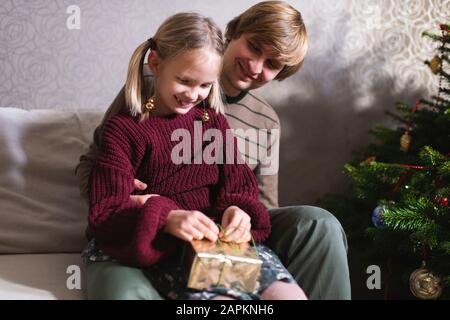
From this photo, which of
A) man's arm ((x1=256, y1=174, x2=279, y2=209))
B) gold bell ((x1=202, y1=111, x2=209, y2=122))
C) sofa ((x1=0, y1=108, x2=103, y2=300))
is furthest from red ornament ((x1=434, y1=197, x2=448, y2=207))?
sofa ((x1=0, y1=108, x2=103, y2=300))

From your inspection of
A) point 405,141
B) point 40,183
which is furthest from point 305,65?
point 40,183

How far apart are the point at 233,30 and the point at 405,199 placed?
2.32ft

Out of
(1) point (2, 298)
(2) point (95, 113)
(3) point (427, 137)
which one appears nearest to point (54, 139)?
(2) point (95, 113)

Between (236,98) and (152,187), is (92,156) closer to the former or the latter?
(152,187)

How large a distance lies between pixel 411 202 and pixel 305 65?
0.76 m

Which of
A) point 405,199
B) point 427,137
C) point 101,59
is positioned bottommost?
point 405,199

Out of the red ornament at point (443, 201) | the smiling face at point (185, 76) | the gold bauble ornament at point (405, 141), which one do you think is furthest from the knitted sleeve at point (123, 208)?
the gold bauble ornament at point (405, 141)

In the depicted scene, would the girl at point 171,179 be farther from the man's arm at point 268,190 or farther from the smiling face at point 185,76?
the man's arm at point 268,190

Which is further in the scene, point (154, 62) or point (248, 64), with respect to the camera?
point (248, 64)

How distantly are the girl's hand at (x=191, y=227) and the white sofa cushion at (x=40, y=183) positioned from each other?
49 cm

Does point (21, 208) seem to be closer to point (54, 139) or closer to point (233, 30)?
point (54, 139)

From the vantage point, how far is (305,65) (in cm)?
212

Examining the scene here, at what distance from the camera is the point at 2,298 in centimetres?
128

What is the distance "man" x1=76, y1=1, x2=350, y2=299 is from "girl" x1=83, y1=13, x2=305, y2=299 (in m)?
0.05
